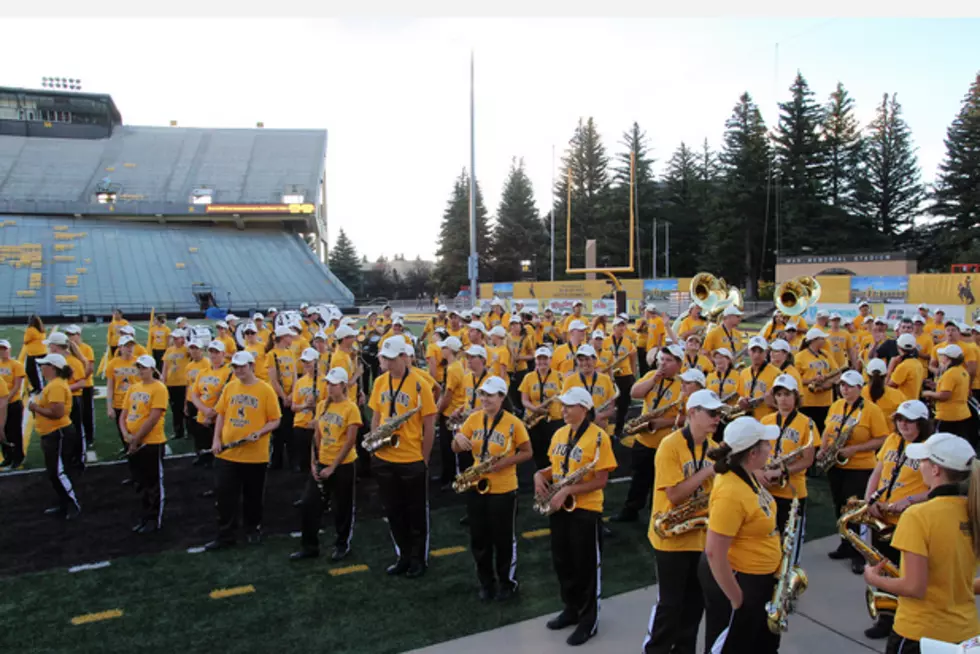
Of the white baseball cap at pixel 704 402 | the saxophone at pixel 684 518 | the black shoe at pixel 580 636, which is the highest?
the white baseball cap at pixel 704 402

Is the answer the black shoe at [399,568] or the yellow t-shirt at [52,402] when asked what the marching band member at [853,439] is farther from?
the yellow t-shirt at [52,402]

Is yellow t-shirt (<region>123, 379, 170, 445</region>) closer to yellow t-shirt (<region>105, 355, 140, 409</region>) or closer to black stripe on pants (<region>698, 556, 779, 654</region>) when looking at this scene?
yellow t-shirt (<region>105, 355, 140, 409</region>)

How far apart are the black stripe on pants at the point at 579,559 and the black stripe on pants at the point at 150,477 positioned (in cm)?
449

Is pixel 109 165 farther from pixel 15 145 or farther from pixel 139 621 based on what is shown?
pixel 139 621

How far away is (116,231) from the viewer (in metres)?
49.4

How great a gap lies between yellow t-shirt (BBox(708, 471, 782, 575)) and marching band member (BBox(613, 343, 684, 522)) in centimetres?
295

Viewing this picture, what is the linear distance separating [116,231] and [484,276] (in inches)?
1282

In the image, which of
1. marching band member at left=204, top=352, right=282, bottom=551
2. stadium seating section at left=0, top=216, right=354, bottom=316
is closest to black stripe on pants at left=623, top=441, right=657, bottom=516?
marching band member at left=204, top=352, right=282, bottom=551

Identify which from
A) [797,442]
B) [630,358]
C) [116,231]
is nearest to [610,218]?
[116,231]

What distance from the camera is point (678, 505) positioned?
156 inches

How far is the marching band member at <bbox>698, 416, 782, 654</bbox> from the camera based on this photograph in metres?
3.20

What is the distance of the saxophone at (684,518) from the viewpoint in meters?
3.92

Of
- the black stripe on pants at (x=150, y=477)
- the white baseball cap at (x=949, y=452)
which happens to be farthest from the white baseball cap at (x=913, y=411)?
the black stripe on pants at (x=150, y=477)

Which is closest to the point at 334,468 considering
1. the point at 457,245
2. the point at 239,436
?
the point at 239,436
